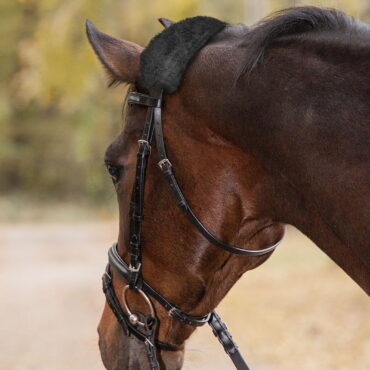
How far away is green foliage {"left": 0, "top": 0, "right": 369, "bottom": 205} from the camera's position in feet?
52.7

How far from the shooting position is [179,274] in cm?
248

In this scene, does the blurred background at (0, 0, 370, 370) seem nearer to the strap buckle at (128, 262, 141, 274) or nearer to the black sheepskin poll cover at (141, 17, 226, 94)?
the black sheepskin poll cover at (141, 17, 226, 94)

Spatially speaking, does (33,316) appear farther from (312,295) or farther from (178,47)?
(178,47)

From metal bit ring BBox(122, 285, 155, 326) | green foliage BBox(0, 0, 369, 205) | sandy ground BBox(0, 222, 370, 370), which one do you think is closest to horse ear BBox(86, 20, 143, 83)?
metal bit ring BBox(122, 285, 155, 326)

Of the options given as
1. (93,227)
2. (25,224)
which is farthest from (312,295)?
(25,224)

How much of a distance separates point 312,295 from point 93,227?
14.3m

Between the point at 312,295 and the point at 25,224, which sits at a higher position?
the point at 312,295

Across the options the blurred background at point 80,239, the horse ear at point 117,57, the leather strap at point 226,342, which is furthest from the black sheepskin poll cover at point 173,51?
the leather strap at point 226,342

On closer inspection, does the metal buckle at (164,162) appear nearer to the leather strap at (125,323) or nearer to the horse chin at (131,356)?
the leather strap at (125,323)

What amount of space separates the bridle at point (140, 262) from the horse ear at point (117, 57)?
0.07 m

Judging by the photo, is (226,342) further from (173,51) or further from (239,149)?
(173,51)

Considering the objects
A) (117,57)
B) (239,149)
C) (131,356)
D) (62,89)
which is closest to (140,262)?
(131,356)

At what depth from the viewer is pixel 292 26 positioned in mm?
2217

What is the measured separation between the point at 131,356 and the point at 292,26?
1287 millimetres
